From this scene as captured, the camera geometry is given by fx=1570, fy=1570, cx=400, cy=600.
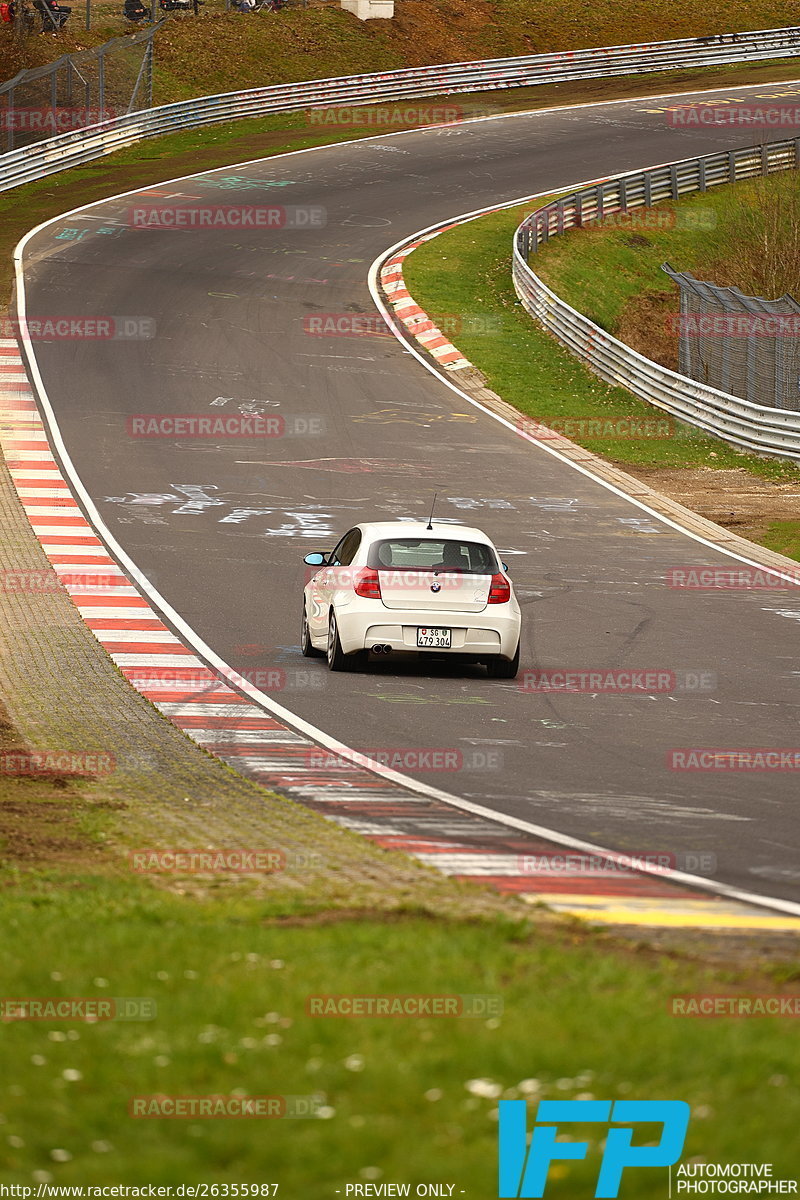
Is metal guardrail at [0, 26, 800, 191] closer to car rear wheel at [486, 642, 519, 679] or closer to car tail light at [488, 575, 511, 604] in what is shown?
car tail light at [488, 575, 511, 604]

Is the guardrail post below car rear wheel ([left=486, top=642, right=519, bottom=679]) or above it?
above

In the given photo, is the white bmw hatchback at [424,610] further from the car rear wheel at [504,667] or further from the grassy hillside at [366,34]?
the grassy hillside at [366,34]

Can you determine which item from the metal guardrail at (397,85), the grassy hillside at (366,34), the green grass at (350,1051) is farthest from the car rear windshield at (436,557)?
the grassy hillside at (366,34)

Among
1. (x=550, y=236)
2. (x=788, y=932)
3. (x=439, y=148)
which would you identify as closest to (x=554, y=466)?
(x=550, y=236)

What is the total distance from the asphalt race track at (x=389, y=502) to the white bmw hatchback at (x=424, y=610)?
367 millimetres

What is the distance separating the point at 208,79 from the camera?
64438 millimetres

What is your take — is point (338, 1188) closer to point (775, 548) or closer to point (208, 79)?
point (775, 548)

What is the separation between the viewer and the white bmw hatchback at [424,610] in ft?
52.5

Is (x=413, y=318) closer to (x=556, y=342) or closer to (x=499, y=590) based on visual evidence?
(x=556, y=342)

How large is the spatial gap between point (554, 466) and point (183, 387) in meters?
8.73

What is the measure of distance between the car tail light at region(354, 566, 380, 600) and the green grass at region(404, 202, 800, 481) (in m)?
16.6

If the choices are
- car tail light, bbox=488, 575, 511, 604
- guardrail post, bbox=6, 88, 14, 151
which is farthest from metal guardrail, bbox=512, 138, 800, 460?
guardrail post, bbox=6, 88, 14, 151

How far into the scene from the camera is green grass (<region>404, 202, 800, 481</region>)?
1300 inches

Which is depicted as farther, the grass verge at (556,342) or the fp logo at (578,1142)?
the grass verge at (556,342)
